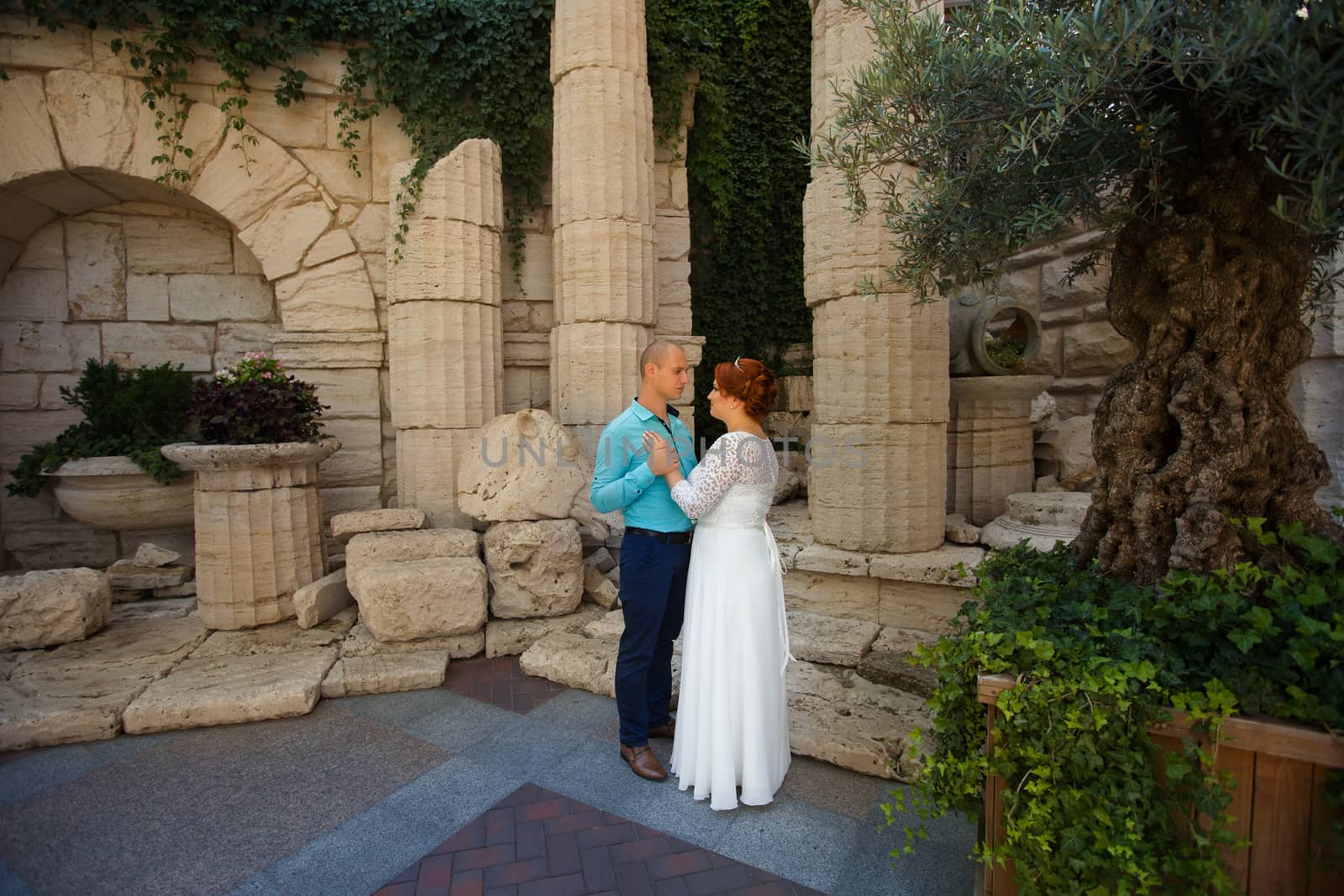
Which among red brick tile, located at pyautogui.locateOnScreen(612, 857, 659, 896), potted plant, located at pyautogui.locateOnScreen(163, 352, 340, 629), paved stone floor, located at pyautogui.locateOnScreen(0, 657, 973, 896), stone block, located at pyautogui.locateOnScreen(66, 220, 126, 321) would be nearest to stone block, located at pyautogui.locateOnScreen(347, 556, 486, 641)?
potted plant, located at pyautogui.locateOnScreen(163, 352, 340, 629)

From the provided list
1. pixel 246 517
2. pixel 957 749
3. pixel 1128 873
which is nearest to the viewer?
pixel 1128 873

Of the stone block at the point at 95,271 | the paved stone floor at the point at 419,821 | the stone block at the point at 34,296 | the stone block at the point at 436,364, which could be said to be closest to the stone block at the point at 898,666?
the paved stone floor at the point at 419,821

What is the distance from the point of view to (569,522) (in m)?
4.94

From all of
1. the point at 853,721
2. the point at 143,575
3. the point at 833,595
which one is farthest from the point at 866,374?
the point at 143,575

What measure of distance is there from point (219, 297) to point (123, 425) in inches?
62.1

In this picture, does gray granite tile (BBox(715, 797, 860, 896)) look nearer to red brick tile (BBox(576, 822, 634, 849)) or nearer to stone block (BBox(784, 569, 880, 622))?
red brick tile (BBox(576, 822, 634, 849))

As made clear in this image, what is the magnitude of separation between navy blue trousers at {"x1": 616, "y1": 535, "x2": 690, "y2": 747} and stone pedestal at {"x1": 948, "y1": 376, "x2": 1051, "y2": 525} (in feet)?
9.60

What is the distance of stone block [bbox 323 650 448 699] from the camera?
4062 mm

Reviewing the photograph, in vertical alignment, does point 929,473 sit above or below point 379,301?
below

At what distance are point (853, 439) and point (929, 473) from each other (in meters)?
0.52

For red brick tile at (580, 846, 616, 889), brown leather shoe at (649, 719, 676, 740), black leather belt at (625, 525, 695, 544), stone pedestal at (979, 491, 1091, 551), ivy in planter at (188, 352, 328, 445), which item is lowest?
red brick tile at (580, 846, 616, 889)

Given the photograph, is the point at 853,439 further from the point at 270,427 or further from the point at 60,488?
the point at 60,488

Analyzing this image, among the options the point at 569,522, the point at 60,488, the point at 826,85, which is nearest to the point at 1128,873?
the point at 569,522

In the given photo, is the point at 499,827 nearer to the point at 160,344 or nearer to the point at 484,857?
the point at 484,857
